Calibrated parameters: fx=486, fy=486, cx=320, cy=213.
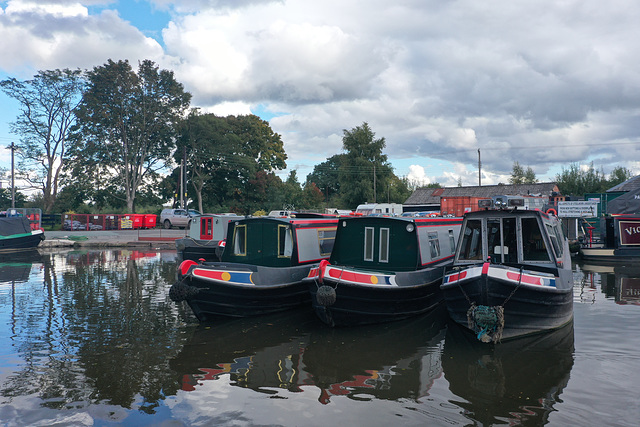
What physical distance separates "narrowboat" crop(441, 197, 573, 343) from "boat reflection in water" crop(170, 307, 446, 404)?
1.02 metres

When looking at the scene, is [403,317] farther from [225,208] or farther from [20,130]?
[20,130]

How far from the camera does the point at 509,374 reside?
23.7ft

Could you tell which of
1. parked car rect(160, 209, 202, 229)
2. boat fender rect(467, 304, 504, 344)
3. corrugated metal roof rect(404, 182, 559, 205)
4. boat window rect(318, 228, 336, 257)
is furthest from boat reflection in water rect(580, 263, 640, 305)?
parked car rect(160, 209, 202, 229)

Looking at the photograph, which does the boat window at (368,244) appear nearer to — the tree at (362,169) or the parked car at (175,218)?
the parked car at (175,218)

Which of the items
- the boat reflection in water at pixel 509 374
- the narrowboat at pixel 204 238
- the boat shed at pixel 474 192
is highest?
the boat shed at pixel 474 192

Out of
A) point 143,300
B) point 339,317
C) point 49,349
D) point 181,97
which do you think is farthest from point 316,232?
point 181,97

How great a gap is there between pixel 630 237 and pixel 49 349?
73.8 ft

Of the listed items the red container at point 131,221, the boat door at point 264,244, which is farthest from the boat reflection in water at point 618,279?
the red container at point 131,221

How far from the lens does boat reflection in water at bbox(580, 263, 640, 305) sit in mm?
13260

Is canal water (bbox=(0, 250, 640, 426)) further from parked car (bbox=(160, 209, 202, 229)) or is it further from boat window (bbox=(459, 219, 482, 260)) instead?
parked car (bbox=(160, 209, 202, 229))

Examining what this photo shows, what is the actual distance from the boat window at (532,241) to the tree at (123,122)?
43.8 meters

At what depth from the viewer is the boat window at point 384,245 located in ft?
35.9

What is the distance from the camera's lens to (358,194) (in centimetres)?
5600

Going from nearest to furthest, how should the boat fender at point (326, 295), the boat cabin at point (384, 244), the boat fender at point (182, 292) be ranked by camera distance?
the boat fender at point (326, 295) → the boat fender at point (182, 292) → the boat cabin at point (384, 244)
